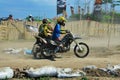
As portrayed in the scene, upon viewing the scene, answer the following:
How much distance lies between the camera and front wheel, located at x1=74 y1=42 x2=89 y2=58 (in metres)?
15.7

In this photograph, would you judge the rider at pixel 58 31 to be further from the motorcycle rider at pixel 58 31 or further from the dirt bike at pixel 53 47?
the dirt bike at pixel 53 47

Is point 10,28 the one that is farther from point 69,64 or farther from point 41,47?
point 69,64

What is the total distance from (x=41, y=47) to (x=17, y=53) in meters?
2.54

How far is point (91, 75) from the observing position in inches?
467

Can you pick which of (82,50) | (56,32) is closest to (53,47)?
(56,32)

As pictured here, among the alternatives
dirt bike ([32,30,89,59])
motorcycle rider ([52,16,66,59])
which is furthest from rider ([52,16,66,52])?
dirt bike ([32,30,89,59])

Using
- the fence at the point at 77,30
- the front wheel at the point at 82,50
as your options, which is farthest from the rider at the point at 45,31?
the fence at the point at 77,30

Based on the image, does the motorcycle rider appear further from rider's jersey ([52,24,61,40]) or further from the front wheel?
the front wheel

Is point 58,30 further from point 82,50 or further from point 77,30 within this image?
point 77,30

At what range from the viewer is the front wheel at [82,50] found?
15.7 metres

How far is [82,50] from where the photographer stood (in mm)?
A: 15695

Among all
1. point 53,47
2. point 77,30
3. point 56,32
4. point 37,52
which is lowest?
point 37,52

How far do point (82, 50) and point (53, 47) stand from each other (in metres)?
1.12

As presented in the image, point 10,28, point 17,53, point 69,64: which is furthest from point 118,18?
point 69,64
